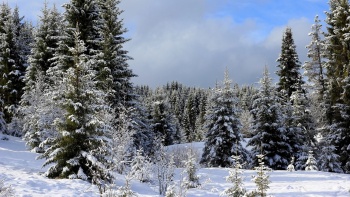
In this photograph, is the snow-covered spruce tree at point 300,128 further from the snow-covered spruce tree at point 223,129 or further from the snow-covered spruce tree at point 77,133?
the snow-covered spruce tree at point 77,133

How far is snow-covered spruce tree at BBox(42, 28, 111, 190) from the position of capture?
558 inches

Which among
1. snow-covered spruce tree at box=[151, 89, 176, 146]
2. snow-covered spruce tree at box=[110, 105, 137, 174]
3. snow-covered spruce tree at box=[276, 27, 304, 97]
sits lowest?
snow-covered spruce tree at box=[110, 105, 137, 174]

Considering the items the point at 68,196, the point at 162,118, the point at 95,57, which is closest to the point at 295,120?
the point at 95,57

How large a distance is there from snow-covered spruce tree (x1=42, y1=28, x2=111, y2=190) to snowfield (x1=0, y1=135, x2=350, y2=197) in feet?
2.60

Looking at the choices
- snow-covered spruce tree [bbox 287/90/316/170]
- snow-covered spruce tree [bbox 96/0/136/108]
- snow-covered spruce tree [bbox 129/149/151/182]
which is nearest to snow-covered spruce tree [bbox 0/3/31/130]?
snow-covered spruce tree [bbox 96/0/136/108]

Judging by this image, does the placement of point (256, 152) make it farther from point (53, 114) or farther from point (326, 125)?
point (53, 114)

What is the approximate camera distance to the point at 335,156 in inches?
884

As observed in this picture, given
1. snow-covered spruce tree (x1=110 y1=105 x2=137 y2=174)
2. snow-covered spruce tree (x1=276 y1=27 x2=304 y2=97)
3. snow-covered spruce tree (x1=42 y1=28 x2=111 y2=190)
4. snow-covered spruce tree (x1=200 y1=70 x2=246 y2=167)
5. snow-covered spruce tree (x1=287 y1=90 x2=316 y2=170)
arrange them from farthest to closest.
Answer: snow-covered spruce tree (x1=276 y1=27 x2=304 y2=97) < snow-covered spruce tree (x1=200 y1=70 x2=246 y2=167) < snow-covered spruce tree (x1=287 y1=90 x2=316 y2=170) < snow-covered spruce tree (x1=42 y1=28 x2=111 y2=190) < snow-covered spruce tree (x1=110 y1=105 x2=137 y2=174)

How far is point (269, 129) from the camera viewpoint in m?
26.2

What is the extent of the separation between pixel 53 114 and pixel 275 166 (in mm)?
16334

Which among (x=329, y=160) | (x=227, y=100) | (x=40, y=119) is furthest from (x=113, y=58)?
(x=329, y=160)

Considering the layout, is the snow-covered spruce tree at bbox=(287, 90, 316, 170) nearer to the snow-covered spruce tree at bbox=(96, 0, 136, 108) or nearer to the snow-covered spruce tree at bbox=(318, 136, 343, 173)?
the snow-covered spruce tree at bbox=(318, 136, 343, 173)

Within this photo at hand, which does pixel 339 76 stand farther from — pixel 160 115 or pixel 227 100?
pixel 160 115

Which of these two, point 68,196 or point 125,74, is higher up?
point 125,74
